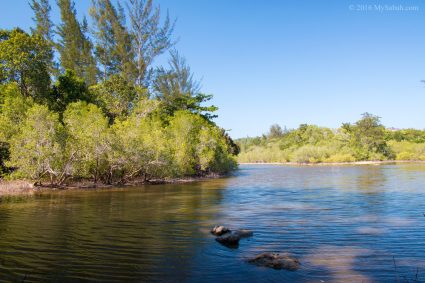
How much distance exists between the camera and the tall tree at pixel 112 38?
193 ft

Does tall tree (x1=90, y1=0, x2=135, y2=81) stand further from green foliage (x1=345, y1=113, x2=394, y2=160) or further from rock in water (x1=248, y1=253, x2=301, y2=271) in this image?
green foliage (x1=345, y1=113, x2=394, y2=160)

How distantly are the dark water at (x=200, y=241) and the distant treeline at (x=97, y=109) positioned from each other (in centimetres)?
1006

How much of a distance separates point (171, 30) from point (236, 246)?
54.1 metres

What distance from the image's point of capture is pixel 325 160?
4476 inches

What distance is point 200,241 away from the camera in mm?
13594

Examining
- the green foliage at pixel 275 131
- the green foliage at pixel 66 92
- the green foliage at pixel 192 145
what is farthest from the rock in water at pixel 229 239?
the green foliage at pixel 275 131

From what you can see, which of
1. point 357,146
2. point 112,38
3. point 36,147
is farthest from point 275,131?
point 36,147

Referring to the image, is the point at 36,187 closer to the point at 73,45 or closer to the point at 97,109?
the point at 97,109

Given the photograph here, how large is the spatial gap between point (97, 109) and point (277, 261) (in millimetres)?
35191

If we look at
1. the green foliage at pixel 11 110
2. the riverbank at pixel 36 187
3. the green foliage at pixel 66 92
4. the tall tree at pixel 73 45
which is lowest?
the riverbank at pixel 36 187

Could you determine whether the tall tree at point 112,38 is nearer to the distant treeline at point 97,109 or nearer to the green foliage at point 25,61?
the distant treeline at point 97,109

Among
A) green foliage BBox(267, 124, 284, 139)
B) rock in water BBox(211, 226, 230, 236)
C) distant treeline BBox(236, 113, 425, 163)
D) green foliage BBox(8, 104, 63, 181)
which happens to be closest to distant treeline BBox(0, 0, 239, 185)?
green foliage BBox(8, 104, 63, 181)

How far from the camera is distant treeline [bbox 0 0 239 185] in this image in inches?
1291

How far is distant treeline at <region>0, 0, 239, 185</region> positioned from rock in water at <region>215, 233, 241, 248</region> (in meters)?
22.3
